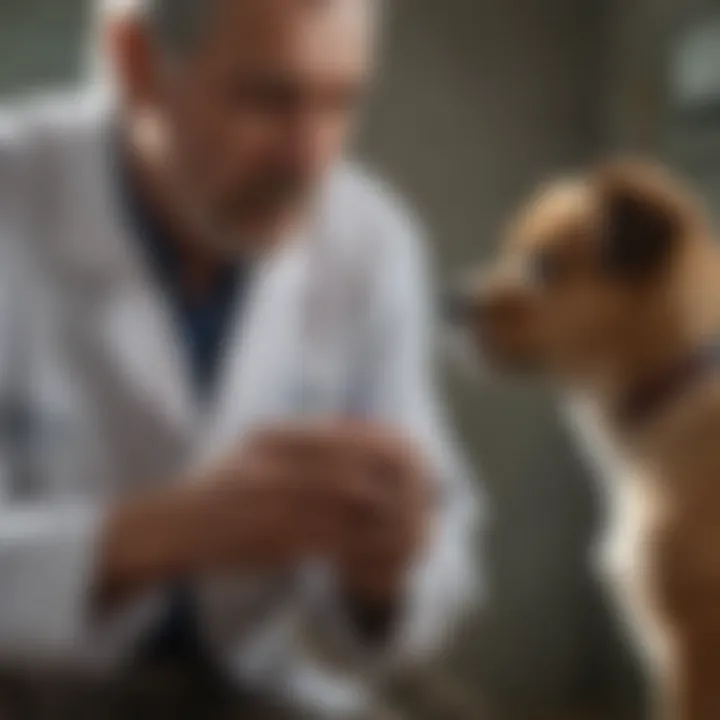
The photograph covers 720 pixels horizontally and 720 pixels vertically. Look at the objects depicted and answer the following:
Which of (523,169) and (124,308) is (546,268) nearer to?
(523,169)

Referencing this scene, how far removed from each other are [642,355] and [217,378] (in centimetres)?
23

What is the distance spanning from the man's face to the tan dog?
11 centimetres

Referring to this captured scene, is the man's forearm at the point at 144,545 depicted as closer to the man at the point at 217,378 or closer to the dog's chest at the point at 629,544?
the man at the point at 217,378

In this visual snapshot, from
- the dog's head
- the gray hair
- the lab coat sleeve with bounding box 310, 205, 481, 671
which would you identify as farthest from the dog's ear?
the gray hair

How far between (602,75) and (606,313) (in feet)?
0.42

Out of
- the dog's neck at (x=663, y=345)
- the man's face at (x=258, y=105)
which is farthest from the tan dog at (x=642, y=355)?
the man's face at (x=258, y=105)

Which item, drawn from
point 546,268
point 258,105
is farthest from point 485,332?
point 258,105

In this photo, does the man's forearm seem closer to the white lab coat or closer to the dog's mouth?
the white lab coat

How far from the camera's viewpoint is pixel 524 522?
814mm

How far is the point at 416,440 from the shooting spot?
0.80 m

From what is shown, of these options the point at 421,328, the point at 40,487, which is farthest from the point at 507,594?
the point at 40,487

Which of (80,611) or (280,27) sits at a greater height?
(280,27)

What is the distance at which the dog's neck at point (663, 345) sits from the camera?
82 centimetres

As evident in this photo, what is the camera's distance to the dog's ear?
0.83 metres
